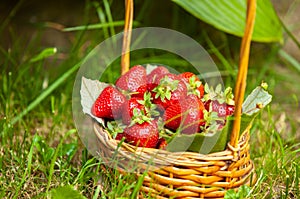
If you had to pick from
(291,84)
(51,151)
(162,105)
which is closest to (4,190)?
(51,151)

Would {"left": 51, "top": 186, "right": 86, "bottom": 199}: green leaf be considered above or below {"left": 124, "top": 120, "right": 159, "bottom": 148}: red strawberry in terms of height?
below

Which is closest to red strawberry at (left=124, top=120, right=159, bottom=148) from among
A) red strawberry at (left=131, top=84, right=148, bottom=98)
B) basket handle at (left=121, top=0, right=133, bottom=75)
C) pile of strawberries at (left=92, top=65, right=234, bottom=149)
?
pile of strawberries at (left=92, top=65, right=234, bottom=149)

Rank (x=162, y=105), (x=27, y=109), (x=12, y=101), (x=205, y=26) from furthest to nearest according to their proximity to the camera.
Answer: (x=205, y=26) < (x=12, y=101) < (x=27, y=109) < (x=162, y=105)

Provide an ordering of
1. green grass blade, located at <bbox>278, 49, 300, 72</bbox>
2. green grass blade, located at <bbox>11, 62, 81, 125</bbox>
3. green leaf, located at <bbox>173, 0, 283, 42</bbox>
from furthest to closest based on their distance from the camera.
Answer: green grass blade, located at <bbox>278, 49, 300, 72</bbox> → green leaf, located at <bbox>173, 0, 283, 42</bbox> → green grass blade, located at <bbox>11, 62, 81, 125</bbox>

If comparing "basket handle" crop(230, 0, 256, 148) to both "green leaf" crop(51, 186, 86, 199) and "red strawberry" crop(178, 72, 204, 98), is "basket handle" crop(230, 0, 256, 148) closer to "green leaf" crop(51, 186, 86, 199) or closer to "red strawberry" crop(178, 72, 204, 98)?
"red strawberry" crop(178, 72, 204, 98)

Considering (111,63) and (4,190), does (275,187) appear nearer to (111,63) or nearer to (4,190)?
(4,190)

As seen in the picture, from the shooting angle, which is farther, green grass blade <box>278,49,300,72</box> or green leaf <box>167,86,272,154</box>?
green grass blade <box>278,49,300,72</box>
